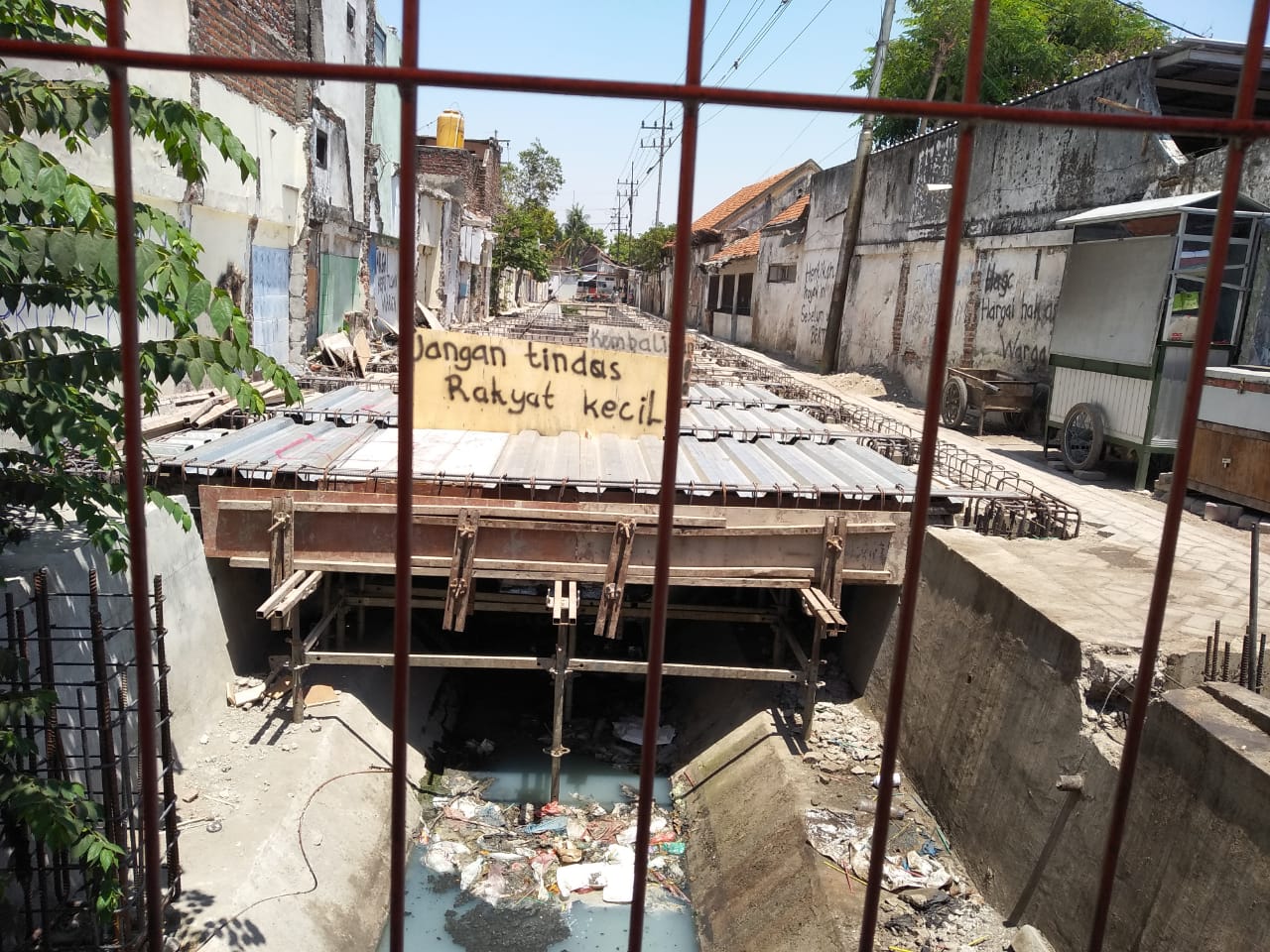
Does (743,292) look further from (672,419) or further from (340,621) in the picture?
(672,419)

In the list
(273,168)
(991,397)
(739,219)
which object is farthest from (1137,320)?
(739,219)

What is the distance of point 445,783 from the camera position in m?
7.53

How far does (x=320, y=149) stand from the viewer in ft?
40.0

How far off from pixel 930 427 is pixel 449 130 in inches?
1069

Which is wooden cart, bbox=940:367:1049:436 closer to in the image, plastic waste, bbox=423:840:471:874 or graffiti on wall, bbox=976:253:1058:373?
graffiti on wall, bbox=976:253:1058:373

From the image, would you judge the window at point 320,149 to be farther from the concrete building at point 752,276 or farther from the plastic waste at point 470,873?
the concrete building at point 752,276

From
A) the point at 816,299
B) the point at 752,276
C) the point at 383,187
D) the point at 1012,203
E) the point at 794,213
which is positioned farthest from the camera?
the point at 752,276

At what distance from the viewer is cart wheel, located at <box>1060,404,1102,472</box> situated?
29.7 feet

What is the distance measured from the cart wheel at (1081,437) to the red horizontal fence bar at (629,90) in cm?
837

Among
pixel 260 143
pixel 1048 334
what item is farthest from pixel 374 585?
pixel 1048 334

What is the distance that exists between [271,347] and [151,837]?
1039 centimetres

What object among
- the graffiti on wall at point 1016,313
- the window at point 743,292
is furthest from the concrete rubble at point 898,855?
the window at point 743,292

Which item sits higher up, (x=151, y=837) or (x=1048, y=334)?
(x=1048, y=334)

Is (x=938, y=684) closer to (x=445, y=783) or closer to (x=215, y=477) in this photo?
(x=445, y=783)
